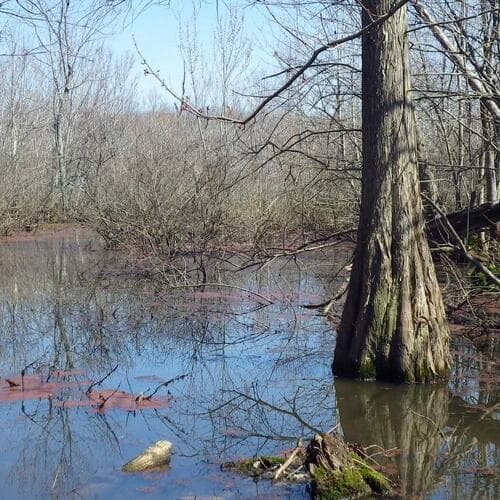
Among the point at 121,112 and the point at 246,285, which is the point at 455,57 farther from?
the point at 121,112

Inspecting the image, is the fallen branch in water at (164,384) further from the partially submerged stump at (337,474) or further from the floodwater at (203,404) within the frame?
the partially submerged stump at (337,474)

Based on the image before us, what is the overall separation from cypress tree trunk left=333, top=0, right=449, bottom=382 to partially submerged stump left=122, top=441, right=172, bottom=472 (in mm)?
2609

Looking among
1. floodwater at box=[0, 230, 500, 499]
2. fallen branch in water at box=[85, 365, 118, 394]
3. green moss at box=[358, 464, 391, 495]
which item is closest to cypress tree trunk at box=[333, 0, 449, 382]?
floodwater at box=[0, 230, 500, 499]

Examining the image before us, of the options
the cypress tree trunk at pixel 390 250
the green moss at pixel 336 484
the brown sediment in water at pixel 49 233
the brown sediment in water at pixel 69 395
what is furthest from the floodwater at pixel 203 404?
the brown sediment in water at pixel 49 233

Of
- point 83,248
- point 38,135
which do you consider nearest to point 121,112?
point 38,135

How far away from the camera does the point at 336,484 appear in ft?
15.5

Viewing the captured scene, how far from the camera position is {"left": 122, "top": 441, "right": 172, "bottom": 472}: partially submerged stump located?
5211mm

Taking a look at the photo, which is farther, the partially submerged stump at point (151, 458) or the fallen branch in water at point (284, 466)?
the partially submerged stump at point (151, 458)

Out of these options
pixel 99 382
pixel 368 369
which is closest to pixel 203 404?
pixel 99 382

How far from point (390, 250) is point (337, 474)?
3038 mm

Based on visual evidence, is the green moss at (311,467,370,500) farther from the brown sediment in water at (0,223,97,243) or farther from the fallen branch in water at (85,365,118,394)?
the brown sediment in water at (0,223,97,243)

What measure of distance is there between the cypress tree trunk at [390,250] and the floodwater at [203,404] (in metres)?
0.32

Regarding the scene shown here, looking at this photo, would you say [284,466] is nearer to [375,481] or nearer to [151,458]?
[375,481]

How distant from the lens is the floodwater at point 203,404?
512 cm
